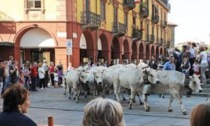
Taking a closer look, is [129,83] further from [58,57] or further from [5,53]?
[5,53]

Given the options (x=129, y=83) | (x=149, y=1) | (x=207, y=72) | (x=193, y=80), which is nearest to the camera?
(x=193, y=80)

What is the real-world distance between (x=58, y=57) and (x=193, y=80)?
17763 mm

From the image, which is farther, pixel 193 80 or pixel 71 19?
pixel 71 19

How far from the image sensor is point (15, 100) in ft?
15.4

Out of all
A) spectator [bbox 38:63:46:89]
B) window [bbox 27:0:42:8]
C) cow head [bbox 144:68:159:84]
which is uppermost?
window [bbox 27:0:42:8]

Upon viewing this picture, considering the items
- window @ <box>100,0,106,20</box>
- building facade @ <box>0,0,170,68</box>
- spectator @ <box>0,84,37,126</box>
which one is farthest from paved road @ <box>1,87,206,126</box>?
window @ <box>100,0,106,20</box>

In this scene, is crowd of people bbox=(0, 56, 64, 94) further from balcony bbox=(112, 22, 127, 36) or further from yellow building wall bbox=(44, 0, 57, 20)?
balcony bbox=(112, 22, 127, 36)

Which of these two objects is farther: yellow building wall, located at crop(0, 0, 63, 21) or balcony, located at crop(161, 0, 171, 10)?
balcony, located at crop(161, 0, 171, 10)

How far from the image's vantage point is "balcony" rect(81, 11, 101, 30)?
32875 mm

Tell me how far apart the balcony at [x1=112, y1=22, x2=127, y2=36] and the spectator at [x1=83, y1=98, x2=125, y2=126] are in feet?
124

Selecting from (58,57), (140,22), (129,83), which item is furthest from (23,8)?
(140,22)

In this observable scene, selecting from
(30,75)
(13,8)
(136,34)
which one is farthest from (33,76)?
(136,34)

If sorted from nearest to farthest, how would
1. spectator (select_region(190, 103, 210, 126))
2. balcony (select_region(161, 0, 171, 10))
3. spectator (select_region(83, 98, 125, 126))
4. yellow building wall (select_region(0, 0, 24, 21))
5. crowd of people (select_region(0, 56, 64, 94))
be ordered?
spectator (select_region(190, 103, 210, 126)) → spectator (select_region(83, 98, 125, 126)) → crowd of people (select_region(0, 56, 64, 94)) → yellow building wall (select_region(0, 0, 24, 21)) → balcony (select_region(161, 0, 171, 10))

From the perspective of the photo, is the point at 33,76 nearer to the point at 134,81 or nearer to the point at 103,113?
the point at 134,81
